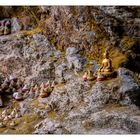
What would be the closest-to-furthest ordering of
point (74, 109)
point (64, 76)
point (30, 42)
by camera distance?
point (74, 109)
point (64, 76)
point (30, 42)

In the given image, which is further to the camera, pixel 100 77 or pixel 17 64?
pixel 17 64

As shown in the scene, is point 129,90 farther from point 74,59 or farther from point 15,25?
point 15,25

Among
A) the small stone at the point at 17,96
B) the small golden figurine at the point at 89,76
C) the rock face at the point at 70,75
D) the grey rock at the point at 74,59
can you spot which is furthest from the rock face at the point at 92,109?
the small stone at the point at 17,96

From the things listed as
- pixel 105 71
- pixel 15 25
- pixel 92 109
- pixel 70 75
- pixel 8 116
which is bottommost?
pixel 8 116

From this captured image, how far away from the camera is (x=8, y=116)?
30.1 ft

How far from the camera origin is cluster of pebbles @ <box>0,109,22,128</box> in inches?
354

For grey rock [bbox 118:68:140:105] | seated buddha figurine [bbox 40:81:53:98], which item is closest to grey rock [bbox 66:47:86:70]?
seated buddha figurine [bbox 40:81:53:98]

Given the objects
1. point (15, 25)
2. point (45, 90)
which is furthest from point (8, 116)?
point (15, 25)

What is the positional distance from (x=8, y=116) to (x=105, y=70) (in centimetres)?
201

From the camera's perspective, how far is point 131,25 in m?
9.86

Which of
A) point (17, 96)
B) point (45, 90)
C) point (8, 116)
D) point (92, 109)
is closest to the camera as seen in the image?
point (92, 109)

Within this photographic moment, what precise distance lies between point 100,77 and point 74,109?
0.77 metres
